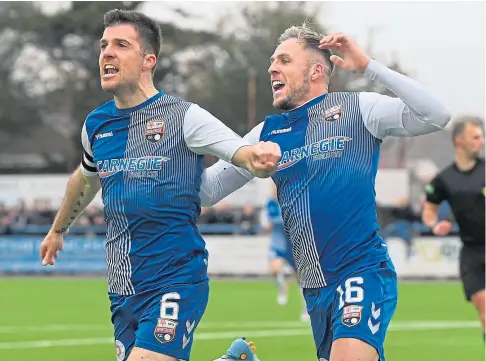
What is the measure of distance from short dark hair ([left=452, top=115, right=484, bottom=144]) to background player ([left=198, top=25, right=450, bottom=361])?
510cm

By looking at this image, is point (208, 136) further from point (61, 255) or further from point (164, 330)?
point (61, 255)

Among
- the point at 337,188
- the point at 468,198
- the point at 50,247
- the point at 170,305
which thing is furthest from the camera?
the point at 468,198

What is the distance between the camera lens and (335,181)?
6.77 metres

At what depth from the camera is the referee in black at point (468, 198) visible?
11961mm

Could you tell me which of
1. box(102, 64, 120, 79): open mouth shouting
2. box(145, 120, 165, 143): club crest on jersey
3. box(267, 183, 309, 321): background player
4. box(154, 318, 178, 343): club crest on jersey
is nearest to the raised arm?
box(145, 120, 165, 143): club crest on jersey

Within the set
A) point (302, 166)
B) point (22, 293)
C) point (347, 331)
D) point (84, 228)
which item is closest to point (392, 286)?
point (347, 331)

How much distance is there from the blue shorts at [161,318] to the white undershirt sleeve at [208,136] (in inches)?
31.9

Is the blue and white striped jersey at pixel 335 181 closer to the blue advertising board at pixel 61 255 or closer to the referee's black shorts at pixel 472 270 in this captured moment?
the referee's black shorts at pixel 472 270

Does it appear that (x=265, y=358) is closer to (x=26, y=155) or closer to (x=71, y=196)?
(x=71, y=196)

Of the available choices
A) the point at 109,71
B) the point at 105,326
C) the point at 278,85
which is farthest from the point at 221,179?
the point at 105,326

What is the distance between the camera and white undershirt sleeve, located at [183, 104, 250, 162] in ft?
20.4

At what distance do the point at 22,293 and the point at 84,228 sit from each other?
22.4ft

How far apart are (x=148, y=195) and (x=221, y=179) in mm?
809

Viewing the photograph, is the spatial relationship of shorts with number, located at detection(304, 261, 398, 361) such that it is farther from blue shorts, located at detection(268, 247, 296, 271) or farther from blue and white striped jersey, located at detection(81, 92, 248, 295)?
blue shorts, located at detection(268, 247, 296, 271)
